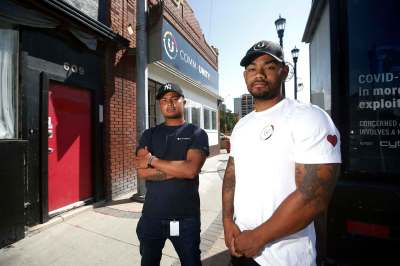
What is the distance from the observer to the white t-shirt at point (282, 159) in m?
1.34

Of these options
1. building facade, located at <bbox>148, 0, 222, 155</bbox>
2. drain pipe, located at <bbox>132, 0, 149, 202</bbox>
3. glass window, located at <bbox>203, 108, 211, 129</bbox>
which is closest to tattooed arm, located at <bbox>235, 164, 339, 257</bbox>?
drain pipe, located at <bbox>132, 0, 149, 202</bbox>

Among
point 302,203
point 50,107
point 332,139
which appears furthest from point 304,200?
point 50,107

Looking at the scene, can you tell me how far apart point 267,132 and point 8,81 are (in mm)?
3997

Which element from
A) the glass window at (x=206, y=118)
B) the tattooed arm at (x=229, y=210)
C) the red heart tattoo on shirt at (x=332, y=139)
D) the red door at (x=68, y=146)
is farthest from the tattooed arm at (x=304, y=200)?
the glass window at (x=206, y=118)

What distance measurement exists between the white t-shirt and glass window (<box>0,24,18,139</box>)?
12.3ft

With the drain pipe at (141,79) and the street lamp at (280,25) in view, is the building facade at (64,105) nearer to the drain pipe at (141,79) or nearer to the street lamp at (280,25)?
the drain pipe at (141,79)

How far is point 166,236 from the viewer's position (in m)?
2.30

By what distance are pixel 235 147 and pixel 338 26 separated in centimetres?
141

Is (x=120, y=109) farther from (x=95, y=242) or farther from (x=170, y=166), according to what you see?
(x=170, y=166)

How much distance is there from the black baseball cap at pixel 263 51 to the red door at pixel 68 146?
406 cm

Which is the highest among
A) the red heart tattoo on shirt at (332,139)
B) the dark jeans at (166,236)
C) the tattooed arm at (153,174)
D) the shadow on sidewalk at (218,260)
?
the red heart tattoo on shirt at (332,139)

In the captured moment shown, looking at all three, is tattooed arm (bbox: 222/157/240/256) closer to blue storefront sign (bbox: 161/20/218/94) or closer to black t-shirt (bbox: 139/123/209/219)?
black t-shirt (bbox: 139/123/209/219)

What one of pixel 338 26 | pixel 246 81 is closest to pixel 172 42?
pixel 338 26

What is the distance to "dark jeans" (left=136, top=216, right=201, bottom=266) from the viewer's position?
2.24 m
